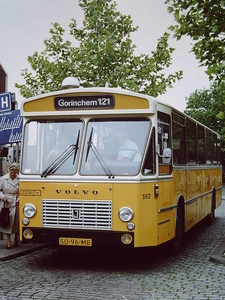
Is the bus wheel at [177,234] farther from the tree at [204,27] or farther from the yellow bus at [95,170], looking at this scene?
the tree at [204,27]

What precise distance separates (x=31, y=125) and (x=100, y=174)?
5.40ft

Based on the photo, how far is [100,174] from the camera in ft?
28.8

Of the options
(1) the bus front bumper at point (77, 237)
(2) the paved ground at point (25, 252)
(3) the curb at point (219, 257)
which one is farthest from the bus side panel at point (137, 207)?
(2) the paved ground at point (25, 252)

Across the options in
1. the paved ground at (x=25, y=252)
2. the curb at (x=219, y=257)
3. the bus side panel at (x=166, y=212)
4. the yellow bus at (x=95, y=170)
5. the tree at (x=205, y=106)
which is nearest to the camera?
the yellow bus at (x=95, y=170)

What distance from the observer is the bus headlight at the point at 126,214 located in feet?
28.0

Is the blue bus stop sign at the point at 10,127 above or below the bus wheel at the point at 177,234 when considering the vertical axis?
above

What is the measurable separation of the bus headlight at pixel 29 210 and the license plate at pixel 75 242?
0.66 metres

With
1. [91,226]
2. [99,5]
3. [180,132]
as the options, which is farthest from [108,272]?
[99,5]

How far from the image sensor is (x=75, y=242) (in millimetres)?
8711

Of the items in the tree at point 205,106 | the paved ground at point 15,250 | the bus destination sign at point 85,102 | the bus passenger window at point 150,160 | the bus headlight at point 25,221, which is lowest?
the paved ground at point 15,250

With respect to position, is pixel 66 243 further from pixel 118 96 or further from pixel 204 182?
pixel 204 182

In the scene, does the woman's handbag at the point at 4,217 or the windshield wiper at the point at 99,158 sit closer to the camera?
the windshield wiper at the point at 99,158

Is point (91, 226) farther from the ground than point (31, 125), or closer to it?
closer to it

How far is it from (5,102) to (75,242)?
4803mm
